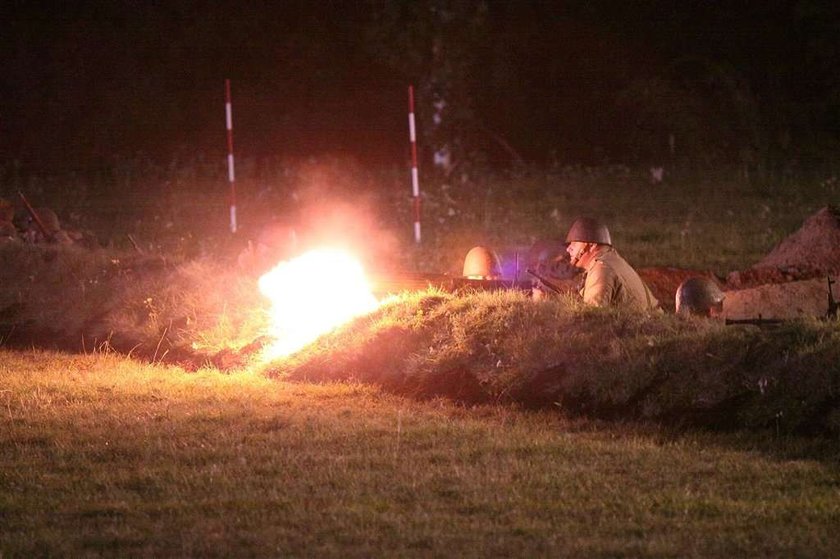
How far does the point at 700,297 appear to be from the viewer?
11.7 meters

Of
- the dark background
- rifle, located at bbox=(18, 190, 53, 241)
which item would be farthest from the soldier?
the dark background

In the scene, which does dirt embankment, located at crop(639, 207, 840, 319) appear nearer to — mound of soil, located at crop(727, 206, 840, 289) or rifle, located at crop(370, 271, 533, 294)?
mound of soil, located at crop(727, 206, 840, 289)

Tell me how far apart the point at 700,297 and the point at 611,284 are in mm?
883

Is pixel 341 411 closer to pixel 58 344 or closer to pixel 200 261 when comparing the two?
pixel 58 344

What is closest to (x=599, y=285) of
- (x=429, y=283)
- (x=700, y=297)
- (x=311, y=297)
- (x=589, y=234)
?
(x=589, y=234)

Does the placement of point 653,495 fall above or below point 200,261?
below

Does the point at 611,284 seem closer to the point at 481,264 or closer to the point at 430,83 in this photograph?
the point at 481,264

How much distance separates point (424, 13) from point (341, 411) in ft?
49.9

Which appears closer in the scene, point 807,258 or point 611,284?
point 611,284

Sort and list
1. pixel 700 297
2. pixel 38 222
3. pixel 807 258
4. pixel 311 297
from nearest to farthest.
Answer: pixel 700 297
pixel 311 297
pixel 807 258
pixel 38 222

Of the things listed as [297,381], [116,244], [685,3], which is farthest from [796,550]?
[685,3]

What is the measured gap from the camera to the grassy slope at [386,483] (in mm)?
6727

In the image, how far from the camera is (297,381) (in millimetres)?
11125

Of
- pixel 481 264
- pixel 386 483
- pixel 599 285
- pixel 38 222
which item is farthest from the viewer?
pixel 38 222
